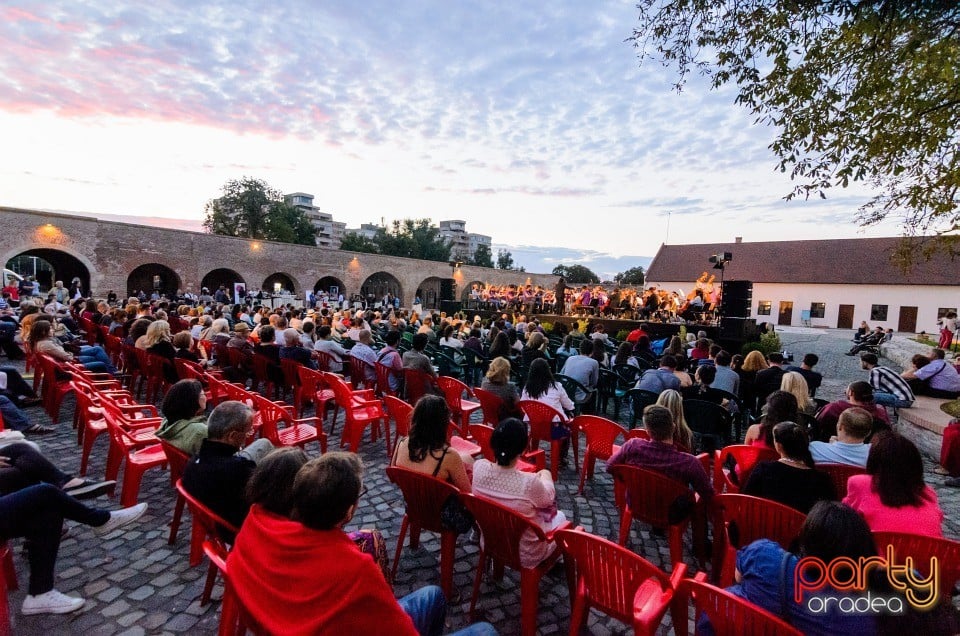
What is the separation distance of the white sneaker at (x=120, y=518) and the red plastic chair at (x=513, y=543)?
2215 millimetres

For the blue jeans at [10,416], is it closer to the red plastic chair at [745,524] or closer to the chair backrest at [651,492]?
the chair backrest at [651,492]

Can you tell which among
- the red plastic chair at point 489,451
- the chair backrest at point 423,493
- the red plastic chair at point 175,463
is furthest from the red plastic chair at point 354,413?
the chair backrest at point 423,493

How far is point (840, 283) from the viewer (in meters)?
30.6

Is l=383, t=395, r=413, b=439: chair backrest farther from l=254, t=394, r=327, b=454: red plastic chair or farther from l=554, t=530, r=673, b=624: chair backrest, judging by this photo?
l=554, t=530, r=673, b=624: chair backrest

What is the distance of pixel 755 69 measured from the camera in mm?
5422

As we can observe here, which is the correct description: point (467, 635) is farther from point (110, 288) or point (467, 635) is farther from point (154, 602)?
point (110, 288)

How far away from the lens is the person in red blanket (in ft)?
4.42

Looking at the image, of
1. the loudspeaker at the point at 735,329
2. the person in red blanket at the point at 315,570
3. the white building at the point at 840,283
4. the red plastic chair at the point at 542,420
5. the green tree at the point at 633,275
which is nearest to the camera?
the person in red blanket at the point at 315,570

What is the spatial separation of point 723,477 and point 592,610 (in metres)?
1.57

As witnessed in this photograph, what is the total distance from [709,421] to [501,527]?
332cm

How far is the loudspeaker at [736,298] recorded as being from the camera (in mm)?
12859

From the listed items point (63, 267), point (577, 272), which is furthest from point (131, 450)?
point (577, 272)

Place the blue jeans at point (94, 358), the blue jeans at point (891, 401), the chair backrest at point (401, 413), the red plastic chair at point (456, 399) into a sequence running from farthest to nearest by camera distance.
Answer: the blue jeans at point (891, 401)
the blue jeans at point (94, 358)
the red plastic chair at point (456, 399)
the chair backrest at point (401, 413)

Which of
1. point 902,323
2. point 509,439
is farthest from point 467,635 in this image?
point 902,323
